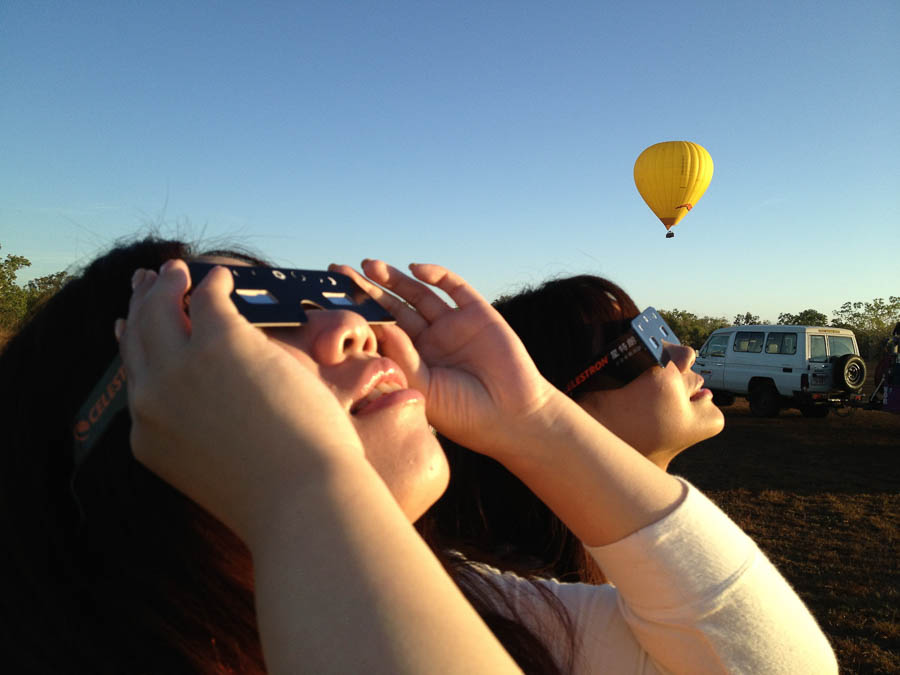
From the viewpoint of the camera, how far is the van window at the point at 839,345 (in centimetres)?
1481

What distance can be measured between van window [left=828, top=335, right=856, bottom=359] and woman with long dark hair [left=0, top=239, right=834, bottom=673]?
1587 cm

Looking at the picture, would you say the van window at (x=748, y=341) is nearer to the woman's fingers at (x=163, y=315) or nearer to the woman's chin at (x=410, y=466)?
the woman's chin at (x=410, y=466)

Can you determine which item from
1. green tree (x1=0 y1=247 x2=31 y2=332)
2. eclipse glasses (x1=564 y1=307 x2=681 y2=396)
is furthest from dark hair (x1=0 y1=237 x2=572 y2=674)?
green tree (x1=0 y1=247 x2=31 y2=332)

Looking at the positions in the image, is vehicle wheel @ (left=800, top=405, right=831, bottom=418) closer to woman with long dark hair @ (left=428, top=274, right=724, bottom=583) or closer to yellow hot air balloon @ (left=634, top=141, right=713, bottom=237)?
yellow hot air balloon @ (left=634, top=141, right=713, bottom=237)

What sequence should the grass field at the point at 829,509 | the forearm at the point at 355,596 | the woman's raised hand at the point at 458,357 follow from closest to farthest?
the forearm at the point at 355,596, the woman's raised hand at the point at 458,357, the grass field at the point at 829,509

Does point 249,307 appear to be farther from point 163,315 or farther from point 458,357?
point 458,357

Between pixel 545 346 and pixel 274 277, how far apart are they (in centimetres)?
160

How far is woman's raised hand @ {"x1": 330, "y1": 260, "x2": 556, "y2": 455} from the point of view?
5.09 feet

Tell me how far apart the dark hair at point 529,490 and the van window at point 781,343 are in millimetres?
14520

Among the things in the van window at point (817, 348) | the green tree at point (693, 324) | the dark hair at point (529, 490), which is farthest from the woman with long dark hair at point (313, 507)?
the green tree at point (693, 324)

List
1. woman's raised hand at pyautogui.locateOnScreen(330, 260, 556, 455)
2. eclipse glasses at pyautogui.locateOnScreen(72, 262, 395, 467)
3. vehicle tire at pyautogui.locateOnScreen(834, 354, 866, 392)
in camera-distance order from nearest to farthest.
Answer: eclipse glasses at pyautogui.locateOnScreen(72, 262, 395, 467) < woman's raised hand at pyautogui.locateOnScreen(330, 260, 556, 455) < vehicle tire at pyautogui.locateOnScreen(834, 354, 866, 392)

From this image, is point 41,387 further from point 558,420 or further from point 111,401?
point 558,420

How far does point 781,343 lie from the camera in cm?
1523

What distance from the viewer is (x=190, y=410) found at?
2.52ft
